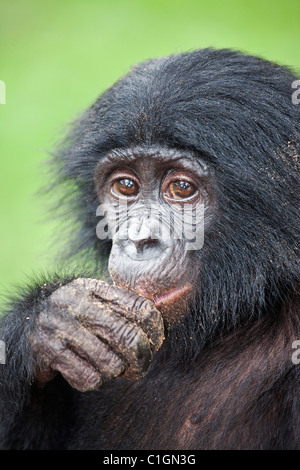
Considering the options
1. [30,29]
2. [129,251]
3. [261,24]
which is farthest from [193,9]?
[129,251]

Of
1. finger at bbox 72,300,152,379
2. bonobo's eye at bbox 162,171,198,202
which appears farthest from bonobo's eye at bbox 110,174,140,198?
finger at bbox 72,300,152,379

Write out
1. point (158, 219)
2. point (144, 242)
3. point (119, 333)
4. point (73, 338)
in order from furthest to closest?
point (158, 219), point (144, 242), point (73, 338), point (119, 333)

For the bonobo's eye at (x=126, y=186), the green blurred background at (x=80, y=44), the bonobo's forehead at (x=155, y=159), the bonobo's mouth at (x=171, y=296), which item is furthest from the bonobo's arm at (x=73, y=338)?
the green blurred background at (x=80, y=44)

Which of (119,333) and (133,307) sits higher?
(133,307)

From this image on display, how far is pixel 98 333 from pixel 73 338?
0.17 meters

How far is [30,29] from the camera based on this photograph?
1441 centimetres

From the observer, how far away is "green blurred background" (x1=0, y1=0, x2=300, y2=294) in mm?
11703

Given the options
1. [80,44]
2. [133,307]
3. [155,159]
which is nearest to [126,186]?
[155,159]

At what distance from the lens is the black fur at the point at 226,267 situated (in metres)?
4.85

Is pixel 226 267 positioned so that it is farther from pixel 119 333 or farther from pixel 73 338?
pixel 73 338

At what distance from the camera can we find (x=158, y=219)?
16.3 feet

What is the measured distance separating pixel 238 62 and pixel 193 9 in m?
9.70

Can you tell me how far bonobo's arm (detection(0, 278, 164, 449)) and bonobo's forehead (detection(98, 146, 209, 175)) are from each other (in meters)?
0.92

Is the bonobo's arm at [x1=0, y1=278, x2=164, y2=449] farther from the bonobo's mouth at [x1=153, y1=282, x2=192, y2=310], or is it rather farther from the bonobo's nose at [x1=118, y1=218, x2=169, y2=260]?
the bonobo's nose at [x1=118, y1=218, x2=169, y2=260]
